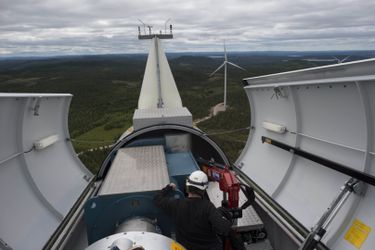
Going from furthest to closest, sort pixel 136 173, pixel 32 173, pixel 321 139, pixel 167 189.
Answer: pixel 136 173, pixel 32 173, pixel 321 139, pixel 167 189

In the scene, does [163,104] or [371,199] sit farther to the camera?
[163,104]

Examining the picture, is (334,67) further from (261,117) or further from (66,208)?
(66,208)

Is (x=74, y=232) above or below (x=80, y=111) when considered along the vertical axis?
A: above

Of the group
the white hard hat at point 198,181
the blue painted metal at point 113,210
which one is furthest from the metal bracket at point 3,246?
the white hard hat at point 198,181

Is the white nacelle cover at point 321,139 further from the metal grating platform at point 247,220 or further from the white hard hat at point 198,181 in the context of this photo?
the white hard hat at point 198,181

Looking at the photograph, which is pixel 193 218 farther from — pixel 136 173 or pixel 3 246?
pixel 3 246

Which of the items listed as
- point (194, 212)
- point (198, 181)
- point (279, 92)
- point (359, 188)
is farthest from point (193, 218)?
point (279, 92)

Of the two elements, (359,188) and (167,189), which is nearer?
(359,188)

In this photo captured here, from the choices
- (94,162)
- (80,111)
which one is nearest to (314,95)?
(94,162)
